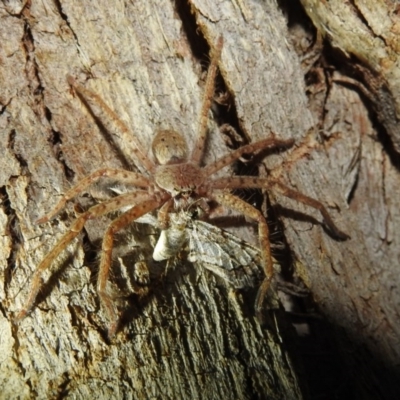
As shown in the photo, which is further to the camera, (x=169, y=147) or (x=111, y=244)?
(x=169, y=147)

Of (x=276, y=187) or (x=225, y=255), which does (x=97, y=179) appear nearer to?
(x=225, y=255)

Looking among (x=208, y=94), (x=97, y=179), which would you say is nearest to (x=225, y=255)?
(x=97, y=179)

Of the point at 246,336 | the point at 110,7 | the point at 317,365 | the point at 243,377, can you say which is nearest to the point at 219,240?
the point at 246,336

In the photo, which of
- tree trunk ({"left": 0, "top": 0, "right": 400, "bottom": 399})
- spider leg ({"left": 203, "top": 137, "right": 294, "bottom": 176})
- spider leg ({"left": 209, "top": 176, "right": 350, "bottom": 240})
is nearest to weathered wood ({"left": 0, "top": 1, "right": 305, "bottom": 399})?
tree trunk ({"left": 0, "top": 0, "right": 400, "bottom": 399})

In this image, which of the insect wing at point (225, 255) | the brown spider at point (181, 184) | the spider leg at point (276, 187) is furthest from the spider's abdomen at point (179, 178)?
the insect wing at point (225, 255)

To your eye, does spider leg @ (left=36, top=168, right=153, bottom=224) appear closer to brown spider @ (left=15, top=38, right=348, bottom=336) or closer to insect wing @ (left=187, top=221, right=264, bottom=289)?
brown spider @ (left=15, top=38, right=348, bottom=336)
